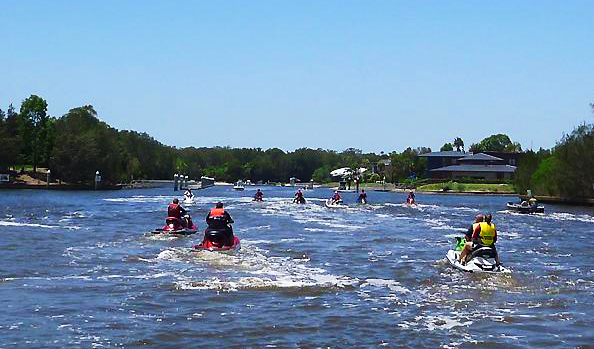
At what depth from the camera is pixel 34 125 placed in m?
144

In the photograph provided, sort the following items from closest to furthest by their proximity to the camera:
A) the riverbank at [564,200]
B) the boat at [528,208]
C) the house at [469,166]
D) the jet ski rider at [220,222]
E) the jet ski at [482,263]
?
the jet ski at [482,263], the jet ski rider at [220,222], the boat at [528,208], the riverbank at [564,200], the house at [469,166]

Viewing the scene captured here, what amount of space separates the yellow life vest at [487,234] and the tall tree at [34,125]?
124 m

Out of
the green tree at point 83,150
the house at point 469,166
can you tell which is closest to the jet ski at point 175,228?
the green tree at point 83,150

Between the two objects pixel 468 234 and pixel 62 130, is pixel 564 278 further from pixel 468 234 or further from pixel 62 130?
pixel 62 130

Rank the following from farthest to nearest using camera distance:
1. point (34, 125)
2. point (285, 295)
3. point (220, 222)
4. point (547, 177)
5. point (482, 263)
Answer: point (34, 125) → point (547, 177) → point (220, 222) → point (482, 263) → point (285, 295)

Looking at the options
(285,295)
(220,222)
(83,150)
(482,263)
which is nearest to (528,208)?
(220,222)

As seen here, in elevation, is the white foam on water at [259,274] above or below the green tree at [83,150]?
below

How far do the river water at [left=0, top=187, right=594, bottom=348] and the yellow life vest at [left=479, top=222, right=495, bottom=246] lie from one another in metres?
1.20

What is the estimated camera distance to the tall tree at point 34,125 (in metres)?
140

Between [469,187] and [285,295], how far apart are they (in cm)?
12311

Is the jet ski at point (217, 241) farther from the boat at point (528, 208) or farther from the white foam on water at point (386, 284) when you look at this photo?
the boat at point (528, 208)

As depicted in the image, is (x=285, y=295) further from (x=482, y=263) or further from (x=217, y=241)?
(x=217, y=241)

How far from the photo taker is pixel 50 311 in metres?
16.4

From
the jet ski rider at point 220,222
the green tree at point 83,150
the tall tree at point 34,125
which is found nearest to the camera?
the jet ski rider at point 220,222
